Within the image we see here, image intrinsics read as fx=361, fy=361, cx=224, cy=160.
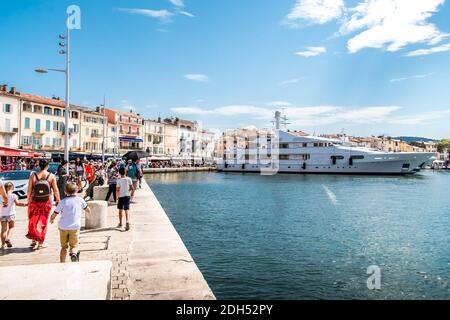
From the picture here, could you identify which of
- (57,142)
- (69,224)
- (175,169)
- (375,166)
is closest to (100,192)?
(69,224)

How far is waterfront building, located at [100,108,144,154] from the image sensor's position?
77.6 m

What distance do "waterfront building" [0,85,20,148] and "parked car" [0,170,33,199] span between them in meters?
40.9

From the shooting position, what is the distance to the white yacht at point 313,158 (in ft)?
219

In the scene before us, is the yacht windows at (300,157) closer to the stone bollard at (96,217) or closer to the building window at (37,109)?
the building window at (37,109)

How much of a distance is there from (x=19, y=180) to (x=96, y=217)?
7362mm

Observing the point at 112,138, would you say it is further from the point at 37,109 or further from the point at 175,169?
the point at 37,109

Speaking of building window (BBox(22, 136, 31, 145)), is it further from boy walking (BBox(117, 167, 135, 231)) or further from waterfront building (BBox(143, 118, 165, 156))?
boy walking (BBox(117, 167, 135, 231))

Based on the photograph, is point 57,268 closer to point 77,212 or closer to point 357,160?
point 77,212

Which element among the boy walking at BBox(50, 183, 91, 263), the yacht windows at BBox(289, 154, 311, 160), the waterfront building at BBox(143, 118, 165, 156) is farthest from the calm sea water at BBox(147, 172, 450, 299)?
the waterfront building at BBox(143, 118, 165, 156)

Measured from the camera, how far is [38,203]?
24.8ft

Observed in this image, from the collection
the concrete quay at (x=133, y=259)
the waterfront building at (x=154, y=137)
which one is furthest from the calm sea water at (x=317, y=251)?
the waterfront building at (x=154, y=137)

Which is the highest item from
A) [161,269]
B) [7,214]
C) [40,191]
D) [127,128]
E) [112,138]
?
[127,128]

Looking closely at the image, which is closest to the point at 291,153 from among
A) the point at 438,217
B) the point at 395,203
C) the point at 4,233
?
the point at 395,203

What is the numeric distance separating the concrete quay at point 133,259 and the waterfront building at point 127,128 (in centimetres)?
6998
